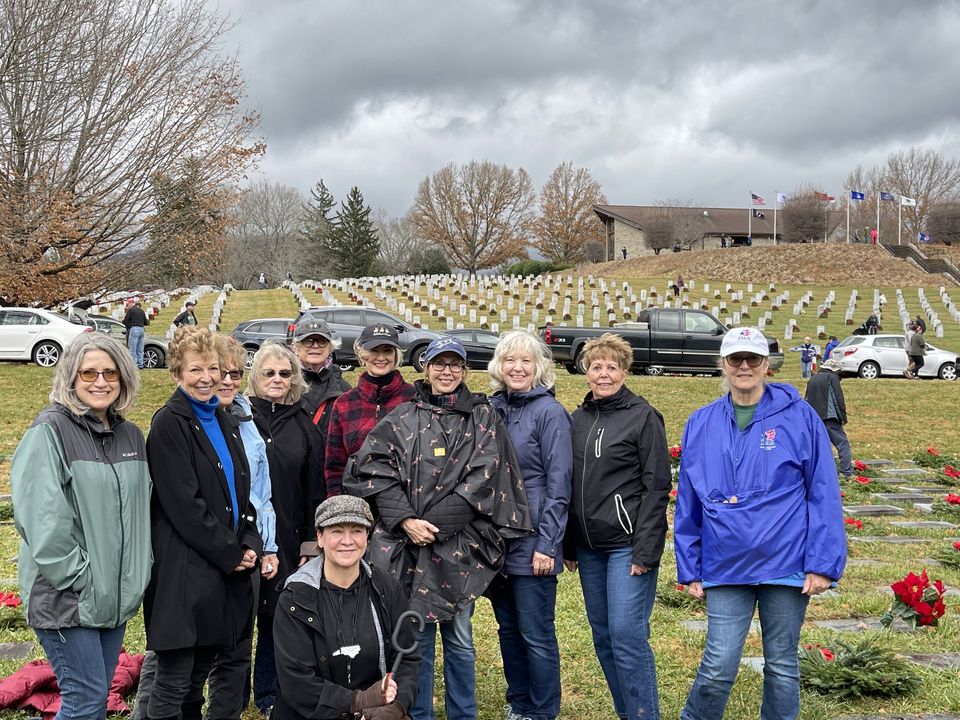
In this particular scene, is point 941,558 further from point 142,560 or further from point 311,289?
point 311,289

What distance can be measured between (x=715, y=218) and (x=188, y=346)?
7809 cm

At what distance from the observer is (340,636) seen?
3.43 m

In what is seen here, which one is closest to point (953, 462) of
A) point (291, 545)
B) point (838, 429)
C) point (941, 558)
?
point (838, 429)

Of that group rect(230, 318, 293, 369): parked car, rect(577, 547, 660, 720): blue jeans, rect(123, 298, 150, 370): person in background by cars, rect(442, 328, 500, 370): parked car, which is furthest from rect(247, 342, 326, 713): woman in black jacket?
rect(123, 298, 150, 370): person in background by cars

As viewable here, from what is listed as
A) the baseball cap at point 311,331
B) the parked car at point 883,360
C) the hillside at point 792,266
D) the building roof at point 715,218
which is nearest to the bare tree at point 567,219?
the building roof at point 715,218

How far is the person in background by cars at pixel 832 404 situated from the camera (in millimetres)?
10797

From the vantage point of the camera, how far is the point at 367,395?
14.9 ft

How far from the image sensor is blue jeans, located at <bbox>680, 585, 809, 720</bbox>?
3.52 metres

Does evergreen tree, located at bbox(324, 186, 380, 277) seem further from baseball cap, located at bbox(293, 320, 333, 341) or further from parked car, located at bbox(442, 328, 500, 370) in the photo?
baseball cap, located at bbox(293, 320, 333, 341)

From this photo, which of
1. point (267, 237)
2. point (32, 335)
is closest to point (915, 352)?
point (32, 335)

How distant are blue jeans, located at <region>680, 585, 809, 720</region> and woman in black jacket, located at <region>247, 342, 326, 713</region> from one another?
1.96m

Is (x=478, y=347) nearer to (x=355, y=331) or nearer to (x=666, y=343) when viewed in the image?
(x=355, y=331)

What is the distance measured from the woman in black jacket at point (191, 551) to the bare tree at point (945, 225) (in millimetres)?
67929

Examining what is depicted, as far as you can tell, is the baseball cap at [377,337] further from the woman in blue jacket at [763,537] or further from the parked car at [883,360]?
the parked car at [883,360]
